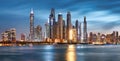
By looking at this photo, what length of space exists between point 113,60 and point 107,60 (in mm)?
2017

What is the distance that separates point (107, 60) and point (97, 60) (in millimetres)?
2439

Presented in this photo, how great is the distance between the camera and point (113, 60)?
83562mm

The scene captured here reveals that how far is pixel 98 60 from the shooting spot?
82.9 meters

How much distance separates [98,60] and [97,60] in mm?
291

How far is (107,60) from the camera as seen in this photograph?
82.4 m

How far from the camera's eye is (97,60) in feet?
273

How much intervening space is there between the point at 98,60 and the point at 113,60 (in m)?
3.78

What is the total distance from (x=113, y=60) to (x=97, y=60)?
156 inches
